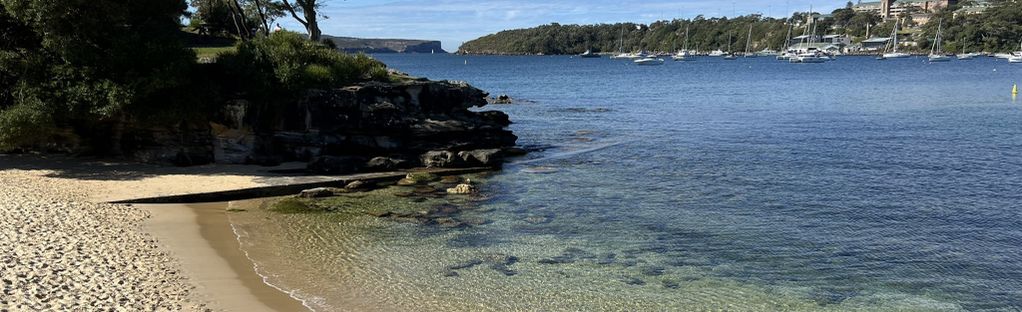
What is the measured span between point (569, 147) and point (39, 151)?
2593cm

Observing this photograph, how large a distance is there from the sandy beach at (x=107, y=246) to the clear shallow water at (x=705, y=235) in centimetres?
162

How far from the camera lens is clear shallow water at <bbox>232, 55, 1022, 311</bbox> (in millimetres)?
16750

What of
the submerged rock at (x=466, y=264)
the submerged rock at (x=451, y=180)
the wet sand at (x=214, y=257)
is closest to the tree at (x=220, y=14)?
the submerged rock at (x=451, y=180)

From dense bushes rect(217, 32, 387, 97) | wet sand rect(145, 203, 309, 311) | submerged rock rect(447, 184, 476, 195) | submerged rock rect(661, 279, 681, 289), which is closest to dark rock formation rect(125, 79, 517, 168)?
dense bushes rect(217, 32, 387, 97)

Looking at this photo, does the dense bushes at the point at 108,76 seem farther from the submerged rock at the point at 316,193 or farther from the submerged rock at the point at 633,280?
the submerged rock at the point at 633,280

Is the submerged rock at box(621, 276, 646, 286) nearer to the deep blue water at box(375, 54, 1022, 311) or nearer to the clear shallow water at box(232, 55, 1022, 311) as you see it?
the clear shallow water at box(232, 55, 1022, 311)

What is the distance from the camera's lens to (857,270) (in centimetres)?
1856

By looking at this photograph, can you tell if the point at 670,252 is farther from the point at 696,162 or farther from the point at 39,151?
the point at 39,151

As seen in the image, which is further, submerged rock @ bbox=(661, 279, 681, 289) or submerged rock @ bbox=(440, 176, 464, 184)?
submerged rock @ bbox=(440, 176, 464, 184)

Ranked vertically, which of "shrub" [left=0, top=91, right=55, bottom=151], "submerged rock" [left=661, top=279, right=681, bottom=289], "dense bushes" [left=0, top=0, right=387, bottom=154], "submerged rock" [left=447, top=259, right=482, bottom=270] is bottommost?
"submerged rock" [left=447, top=259, right=482, bottom=270]

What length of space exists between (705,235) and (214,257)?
1368cm

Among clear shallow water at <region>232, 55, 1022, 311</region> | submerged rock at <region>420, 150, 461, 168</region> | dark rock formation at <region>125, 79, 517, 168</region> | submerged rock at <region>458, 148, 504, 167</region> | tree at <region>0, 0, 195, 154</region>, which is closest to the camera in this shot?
clear shallow water at <region>232, 55, 1022, 311</region>

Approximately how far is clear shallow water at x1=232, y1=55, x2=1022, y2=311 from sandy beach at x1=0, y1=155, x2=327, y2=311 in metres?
1.62

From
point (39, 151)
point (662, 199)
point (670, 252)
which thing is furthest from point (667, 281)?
point (39, 151)
